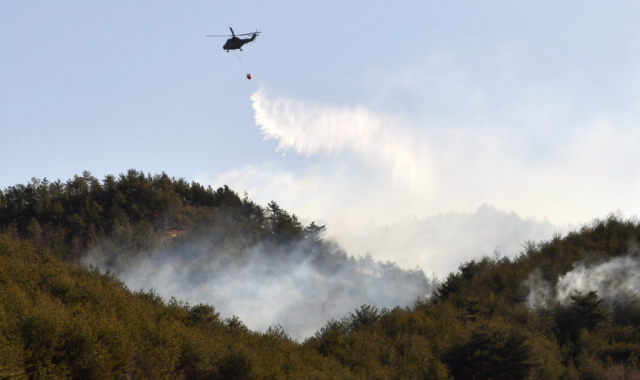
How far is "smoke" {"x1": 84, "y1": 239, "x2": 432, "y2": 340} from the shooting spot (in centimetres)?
10150

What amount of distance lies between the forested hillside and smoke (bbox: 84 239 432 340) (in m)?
5.40

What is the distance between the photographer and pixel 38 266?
53.0m

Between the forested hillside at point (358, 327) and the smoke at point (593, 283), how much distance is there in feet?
0.69

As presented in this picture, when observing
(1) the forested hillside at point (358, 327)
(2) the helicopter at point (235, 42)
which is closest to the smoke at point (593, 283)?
(1) the forested hillside at point (358, 327)

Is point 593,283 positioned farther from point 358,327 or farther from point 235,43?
point 235,43

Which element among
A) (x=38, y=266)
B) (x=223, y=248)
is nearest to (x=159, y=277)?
(x=223, y=248)

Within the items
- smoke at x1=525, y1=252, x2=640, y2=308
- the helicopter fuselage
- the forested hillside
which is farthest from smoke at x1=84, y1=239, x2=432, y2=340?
the helicopter fuselage

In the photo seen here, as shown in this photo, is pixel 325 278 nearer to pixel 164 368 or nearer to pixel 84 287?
pixel 84 287

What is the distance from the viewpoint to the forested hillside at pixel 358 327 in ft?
118

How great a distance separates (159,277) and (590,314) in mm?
66673

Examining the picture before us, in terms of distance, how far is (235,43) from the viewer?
56.9m

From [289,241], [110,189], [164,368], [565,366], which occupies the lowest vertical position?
[565,366]

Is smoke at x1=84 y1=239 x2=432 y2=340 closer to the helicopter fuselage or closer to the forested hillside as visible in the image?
the forested hillside

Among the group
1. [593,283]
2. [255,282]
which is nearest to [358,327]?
[593,283]
